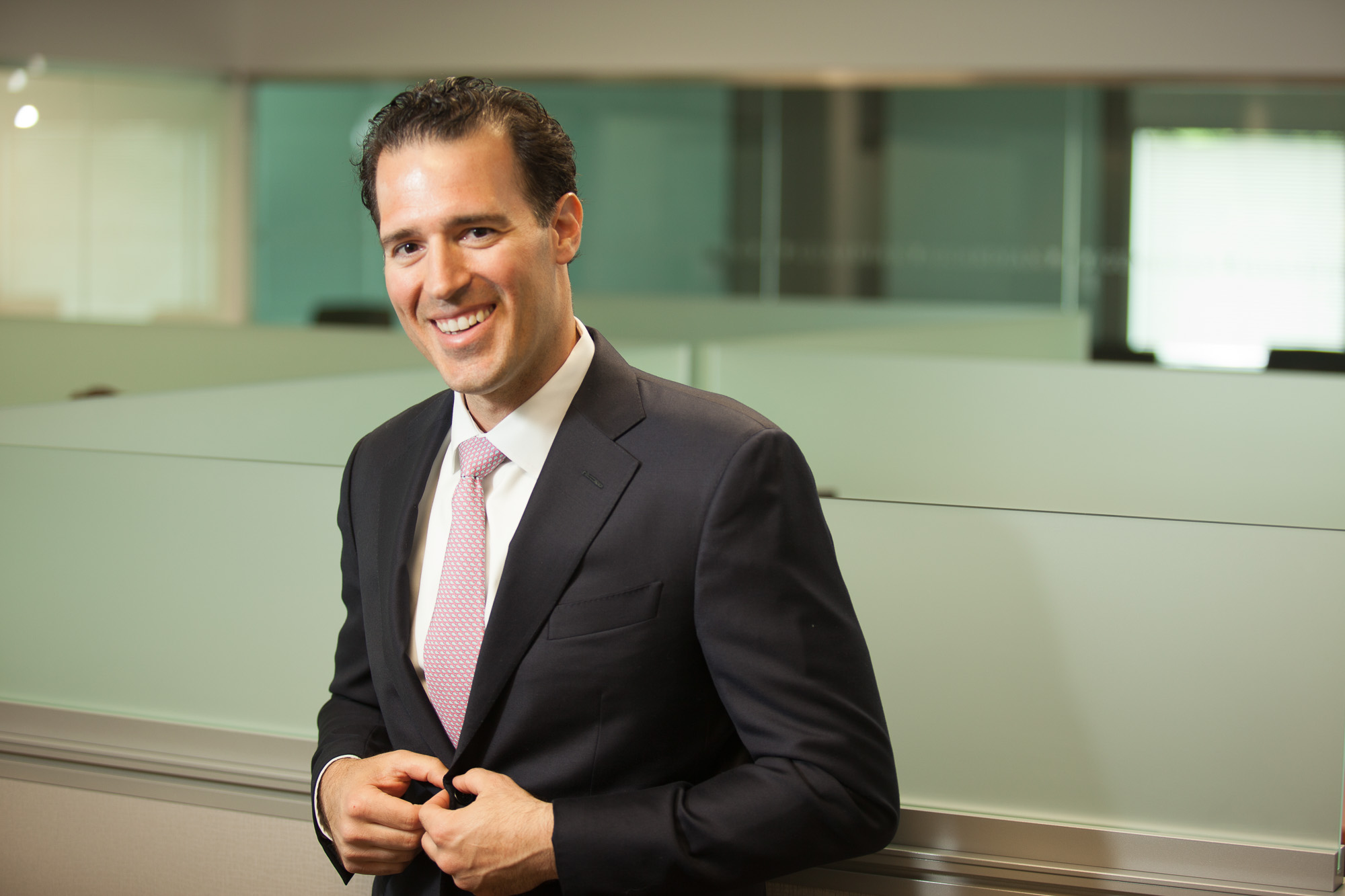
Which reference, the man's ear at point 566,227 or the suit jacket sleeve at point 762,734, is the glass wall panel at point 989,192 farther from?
the suit jacket sleeve at point 762,734

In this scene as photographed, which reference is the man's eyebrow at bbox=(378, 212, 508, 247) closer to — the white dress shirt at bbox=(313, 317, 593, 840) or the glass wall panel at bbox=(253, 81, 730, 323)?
the white dress shirt at bbox=(313, 317, 593, 840)

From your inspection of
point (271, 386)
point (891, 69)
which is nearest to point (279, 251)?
point (891, 69)

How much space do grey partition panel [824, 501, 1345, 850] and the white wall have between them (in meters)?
5.20

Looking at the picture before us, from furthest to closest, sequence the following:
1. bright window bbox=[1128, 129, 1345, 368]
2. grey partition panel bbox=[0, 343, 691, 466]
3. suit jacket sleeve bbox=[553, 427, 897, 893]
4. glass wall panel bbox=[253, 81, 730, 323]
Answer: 1. glass wall panel bbox=[253, 81, 730, 323]
2. bright window bbox=[1128, 129, 1345, 368]
3. grey partition panel bbox=[0, 343, 691, 466]
4. suit jacket sleeve bbox=[553, 427, 897, 893]

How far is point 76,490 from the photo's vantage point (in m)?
1.41

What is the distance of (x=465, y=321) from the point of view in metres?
0.91

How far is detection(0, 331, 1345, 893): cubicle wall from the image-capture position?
105 centimetres

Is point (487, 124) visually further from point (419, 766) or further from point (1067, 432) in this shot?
point (1067, 432)

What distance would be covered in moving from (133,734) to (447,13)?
5.62m

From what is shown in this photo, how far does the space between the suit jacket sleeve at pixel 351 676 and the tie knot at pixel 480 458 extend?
6.8 inches

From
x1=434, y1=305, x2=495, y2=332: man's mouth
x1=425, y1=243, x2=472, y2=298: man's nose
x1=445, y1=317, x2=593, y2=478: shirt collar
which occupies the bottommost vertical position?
x1=445, y1=317, x2=593, y2=478: shirt collar

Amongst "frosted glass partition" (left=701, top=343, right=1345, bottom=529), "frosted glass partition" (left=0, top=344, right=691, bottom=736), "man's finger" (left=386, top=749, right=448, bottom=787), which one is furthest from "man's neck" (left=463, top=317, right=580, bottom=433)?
"frosted glass partition" (left=701, top=343, right=1345, bottom=529)

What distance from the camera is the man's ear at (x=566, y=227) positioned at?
37.9 inches

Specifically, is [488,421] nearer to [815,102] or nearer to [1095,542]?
[1095,542]
